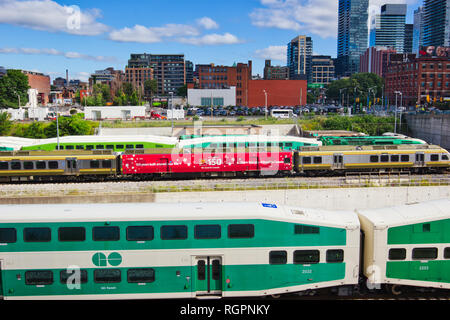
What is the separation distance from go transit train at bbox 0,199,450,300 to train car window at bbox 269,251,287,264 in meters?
0.03

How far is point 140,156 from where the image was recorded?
104 feet

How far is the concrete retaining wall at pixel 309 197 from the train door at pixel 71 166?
584 centimetres

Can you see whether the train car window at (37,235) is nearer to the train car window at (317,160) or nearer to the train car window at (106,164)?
the train car window at (106,164)

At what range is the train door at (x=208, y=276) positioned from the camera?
13.3 m

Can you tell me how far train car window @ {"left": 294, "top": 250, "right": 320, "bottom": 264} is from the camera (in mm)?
13344

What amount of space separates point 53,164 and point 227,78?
87.5 meters

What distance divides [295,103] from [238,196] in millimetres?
93230

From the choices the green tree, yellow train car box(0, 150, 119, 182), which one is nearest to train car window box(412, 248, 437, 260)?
yellow train car box(0, 150, 119, 182)

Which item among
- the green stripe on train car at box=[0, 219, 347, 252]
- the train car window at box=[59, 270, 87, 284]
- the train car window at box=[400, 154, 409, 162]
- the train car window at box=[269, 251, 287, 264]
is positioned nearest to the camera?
the green stripe on train car at box=[0, 219, 347, 252]

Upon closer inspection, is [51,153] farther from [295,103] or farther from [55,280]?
[295,103]

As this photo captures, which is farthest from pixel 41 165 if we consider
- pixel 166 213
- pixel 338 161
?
pixel 338 161

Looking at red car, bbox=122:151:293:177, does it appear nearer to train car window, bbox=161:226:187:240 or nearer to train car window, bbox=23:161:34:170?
train car window, bbox=23:161:34:170

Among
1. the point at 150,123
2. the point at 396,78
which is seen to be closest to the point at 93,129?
the point at 150,123

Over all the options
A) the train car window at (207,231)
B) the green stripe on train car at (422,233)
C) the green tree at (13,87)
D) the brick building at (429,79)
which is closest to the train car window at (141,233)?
the train car window at (207,231)
